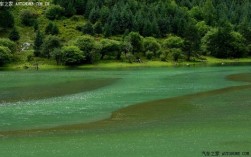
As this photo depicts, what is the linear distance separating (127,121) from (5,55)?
13108 cm

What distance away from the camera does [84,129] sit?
47.6 meters

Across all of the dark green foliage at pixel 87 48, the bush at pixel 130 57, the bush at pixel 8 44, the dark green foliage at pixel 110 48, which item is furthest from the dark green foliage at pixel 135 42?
the bush at pixel 8 44

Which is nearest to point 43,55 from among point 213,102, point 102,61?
point 102,61

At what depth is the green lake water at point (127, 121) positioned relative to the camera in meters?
38.0

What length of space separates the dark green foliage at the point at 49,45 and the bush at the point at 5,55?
1384 cm

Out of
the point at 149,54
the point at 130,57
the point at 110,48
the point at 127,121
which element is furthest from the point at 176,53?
the point at 127,121

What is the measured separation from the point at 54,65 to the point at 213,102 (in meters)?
122

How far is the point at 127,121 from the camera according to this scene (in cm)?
5144

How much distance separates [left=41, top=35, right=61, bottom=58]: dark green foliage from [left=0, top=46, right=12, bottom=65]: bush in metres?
13.8

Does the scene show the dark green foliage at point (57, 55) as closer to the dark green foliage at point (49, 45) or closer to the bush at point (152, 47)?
the dark green foliage at point (49, 45)

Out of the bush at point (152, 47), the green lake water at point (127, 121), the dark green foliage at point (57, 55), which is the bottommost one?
the green lake water at point (127, 121)

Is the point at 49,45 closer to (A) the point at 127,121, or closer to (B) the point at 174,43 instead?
(B) the point at 174,43

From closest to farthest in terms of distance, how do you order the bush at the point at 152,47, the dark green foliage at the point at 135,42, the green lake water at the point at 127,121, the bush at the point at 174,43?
the green lake water at the point at 127,121
the bush at the point at 152,47
the bush at the point at 174,43
the dark green foliage at the point at 135,42

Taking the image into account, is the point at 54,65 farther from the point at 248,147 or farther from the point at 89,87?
the point at 248,147
